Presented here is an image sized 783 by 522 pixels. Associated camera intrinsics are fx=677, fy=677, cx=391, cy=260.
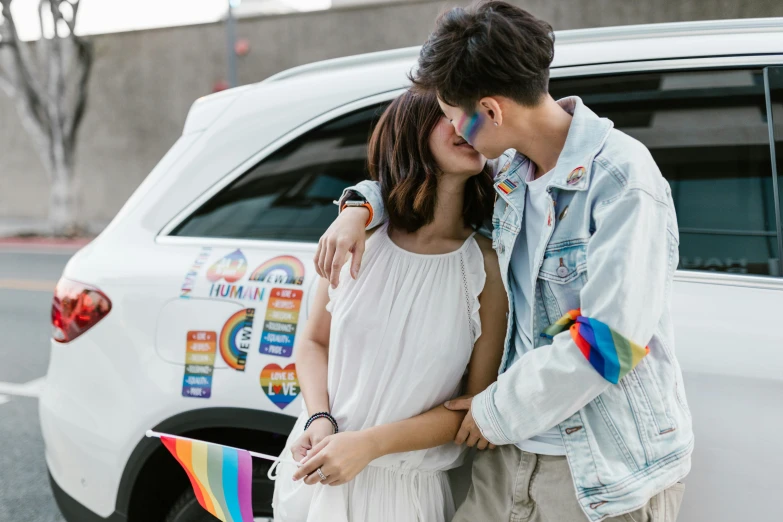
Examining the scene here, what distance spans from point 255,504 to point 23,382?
12.4ft

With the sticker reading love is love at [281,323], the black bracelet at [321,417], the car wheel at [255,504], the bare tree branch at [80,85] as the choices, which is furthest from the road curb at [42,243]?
the black bracelet at [321,417]

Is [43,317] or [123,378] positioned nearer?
[123,378]

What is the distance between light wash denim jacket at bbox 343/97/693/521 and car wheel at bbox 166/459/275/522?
2.68 feet

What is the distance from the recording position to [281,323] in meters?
1.80

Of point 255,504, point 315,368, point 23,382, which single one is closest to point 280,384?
point 315,368

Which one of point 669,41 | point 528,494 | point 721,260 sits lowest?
point 528,494

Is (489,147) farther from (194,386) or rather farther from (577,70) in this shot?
A: (194,386)

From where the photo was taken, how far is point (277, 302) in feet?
5.98

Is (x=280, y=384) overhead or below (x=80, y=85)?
below

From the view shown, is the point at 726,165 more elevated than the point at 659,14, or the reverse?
the point at 659,14

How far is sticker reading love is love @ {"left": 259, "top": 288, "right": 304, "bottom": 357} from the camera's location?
1782 mm

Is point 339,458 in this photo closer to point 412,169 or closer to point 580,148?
point 412,169

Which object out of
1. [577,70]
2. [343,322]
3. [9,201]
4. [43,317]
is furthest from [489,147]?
[9,201]

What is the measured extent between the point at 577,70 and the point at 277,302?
0.99 metres
